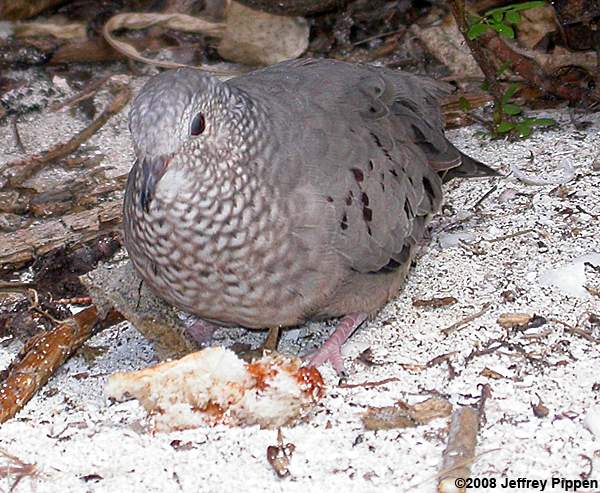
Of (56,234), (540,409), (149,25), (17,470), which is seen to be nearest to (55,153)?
(56,234)

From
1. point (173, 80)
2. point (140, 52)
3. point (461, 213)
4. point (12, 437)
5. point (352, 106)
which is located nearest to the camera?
point (173, 80)

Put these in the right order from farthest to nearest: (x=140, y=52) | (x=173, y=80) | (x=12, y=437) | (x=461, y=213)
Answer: (x=140, y=52) → (x=461, y=213) → (x=12, y=437) → (x=173, y=80)

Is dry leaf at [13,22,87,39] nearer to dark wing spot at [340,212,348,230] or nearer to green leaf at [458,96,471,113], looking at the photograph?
green leaf at [458,96,471,113]

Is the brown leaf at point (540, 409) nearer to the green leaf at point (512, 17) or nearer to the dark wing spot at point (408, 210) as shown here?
the dark wing spot at point (408, 210)

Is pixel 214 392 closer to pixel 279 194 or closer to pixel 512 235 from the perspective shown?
pixel 279 194

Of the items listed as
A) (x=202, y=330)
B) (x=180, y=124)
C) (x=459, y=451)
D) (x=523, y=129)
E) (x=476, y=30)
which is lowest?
(x=202, y=330)

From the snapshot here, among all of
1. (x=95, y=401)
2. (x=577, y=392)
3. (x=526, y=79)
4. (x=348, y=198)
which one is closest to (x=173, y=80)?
(x=348, y=198)

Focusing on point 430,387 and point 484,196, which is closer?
point 430,387

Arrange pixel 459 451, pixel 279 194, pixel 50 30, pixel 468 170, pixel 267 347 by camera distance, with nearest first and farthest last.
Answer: pixel 459 451
pixel 279 194
pixel 267 347
pixel 468 170
pixel 50 30

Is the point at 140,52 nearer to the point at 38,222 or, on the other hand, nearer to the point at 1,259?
the point at 38,222
